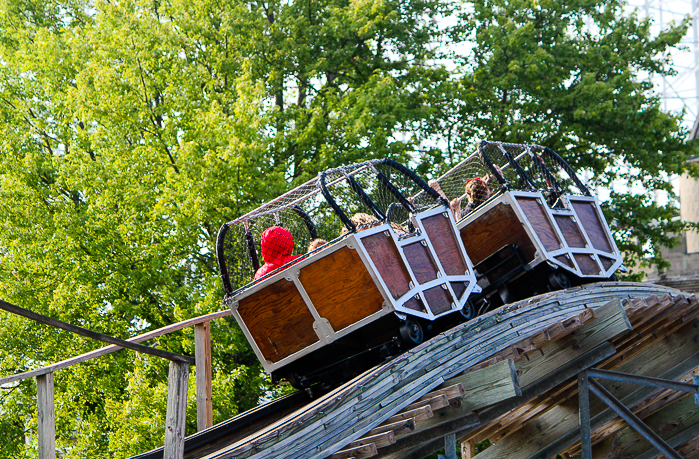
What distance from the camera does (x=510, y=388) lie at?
439 cm

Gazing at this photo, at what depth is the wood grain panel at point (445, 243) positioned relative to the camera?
21.2 ft

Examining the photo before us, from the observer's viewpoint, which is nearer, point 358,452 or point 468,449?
point 358,452

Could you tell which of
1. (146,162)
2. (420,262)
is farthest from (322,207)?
(146,162)

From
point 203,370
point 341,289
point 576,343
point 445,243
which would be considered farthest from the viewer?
point 445,243

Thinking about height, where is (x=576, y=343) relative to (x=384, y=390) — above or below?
below

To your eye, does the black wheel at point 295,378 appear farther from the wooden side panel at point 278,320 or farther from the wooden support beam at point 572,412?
the wooden support beam at point 572,412

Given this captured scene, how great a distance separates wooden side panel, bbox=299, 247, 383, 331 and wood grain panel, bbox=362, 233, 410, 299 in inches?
6.0

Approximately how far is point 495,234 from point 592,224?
4.80 ft

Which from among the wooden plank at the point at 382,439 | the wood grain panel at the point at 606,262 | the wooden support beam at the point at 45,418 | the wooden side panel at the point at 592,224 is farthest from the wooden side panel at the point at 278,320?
the wood grain panel at the point at 606,262

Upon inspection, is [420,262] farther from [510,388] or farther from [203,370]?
[203,370]

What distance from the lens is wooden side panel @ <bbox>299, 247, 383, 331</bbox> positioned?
5.59m

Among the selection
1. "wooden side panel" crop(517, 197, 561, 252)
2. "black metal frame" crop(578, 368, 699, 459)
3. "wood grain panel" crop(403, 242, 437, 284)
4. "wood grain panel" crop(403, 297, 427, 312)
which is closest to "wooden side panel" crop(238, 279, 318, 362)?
"wood grain panel" crop(403, 297, 427, 312)

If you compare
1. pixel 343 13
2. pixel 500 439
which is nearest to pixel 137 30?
pixel 343 13

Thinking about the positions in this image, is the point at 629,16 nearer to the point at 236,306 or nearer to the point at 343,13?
the point at 343,13
